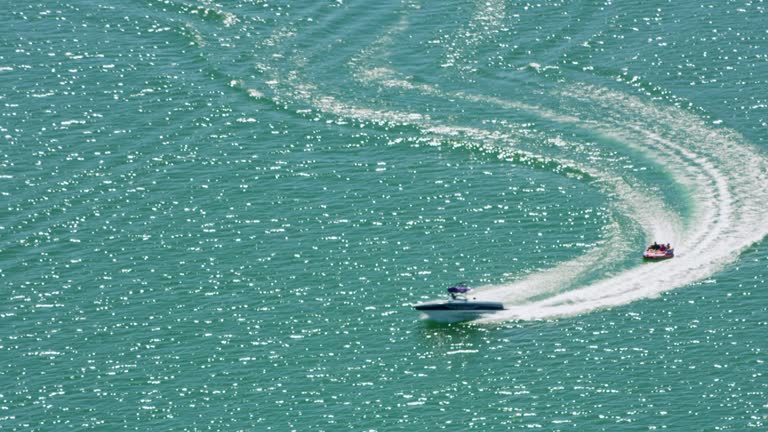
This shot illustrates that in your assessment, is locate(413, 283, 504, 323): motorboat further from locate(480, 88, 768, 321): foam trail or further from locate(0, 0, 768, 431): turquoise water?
locate(480, 88, 768, 321): foam trail

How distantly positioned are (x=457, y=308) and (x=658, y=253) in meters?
22.9

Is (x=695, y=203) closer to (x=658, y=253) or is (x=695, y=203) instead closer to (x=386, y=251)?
(x=658, y=253)

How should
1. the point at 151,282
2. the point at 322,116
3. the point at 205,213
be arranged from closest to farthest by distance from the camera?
the point at 151,282 → the point at 205,213 → the point at 322,116

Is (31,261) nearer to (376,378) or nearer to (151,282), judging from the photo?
(151,282)

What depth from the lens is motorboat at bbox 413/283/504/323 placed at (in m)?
154

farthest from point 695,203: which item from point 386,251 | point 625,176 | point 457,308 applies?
point 386,251

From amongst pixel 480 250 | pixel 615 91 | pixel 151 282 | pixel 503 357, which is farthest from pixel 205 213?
pixel 615 91

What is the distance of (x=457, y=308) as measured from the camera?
154 meters

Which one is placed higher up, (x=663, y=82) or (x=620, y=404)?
(x=663, y=82)

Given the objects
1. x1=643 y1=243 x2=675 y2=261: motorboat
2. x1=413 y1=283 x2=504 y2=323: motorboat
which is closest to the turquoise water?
x1=643 y1=243 x2=675 y2=261: motorboat

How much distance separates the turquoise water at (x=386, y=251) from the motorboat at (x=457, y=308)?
4.96ft

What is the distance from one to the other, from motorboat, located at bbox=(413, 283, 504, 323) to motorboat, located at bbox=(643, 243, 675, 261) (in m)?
17.6

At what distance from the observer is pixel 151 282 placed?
16125cm

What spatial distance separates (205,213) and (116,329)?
2399 centimetres
